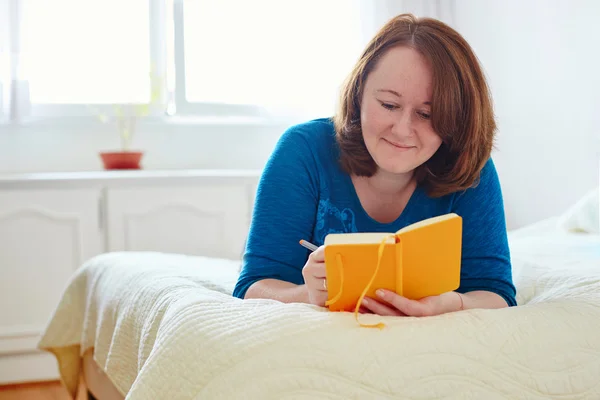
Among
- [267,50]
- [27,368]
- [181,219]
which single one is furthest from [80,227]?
[267,50]

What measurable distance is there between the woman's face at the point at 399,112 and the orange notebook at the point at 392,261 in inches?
10.0

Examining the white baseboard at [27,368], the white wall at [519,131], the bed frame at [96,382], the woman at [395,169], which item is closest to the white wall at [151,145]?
the white wall at [519,131]

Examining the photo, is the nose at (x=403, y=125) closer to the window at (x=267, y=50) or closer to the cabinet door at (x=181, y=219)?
the cabinet door at (x=181, y=219)

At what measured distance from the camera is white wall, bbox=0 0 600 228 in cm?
249

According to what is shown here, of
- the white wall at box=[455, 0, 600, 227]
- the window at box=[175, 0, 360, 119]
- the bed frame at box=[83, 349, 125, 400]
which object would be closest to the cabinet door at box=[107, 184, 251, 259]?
the window at box=[175, 0, 360, 119]

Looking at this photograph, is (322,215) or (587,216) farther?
(587,216)

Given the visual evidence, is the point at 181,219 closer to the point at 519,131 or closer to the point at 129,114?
the point at 129,114

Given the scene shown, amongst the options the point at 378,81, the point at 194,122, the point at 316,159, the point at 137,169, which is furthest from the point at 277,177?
the point at 194,122

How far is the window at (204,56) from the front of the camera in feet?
10.0

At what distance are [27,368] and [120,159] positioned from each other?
0.85 m

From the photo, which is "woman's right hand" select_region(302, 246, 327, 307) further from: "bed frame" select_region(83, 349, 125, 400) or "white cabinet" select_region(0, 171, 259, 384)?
"white cabinet" select_region(0, 171, 259, 384)

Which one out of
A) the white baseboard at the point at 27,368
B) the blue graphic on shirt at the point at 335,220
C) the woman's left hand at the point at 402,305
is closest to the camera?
the woman's left hand at the point at 402,305

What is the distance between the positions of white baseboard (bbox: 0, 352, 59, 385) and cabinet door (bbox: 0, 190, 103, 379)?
0.14 ft

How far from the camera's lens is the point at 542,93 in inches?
107
